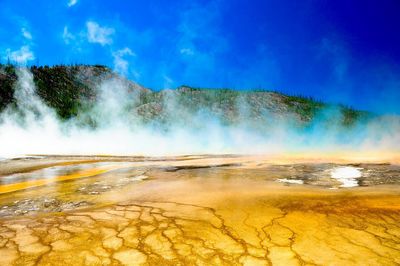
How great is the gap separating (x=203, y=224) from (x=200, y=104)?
45.8 meters

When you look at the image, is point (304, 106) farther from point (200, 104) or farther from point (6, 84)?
point (6, 84)

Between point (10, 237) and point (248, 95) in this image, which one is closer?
point (10, 237)

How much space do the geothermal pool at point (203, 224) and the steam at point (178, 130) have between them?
851 inches

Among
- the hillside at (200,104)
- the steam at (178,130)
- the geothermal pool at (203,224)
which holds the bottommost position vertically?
the geothermal pool at (203,224)

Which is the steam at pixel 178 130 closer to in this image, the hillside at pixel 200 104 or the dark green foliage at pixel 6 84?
the hillside at pixel 200 104

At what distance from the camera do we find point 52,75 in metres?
61.8

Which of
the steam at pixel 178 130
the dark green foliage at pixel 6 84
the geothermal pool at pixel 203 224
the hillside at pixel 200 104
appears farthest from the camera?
the hillside at pixel 200 104

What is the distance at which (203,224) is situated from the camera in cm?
386

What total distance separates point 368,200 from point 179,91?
50738 millimetres

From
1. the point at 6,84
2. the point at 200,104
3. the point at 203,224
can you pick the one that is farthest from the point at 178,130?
the point at 203,224

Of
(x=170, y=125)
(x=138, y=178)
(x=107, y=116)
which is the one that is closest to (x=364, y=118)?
(x=170, y=125)

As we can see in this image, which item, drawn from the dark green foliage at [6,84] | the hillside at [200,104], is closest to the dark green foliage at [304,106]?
the hillside at [200,104]

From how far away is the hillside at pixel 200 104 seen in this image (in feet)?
144

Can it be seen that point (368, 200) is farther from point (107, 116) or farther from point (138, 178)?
point (107, 116)
